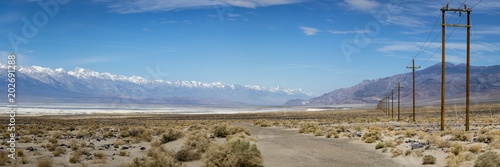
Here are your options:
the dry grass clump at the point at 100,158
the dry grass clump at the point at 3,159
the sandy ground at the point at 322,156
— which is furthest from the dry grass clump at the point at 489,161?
the dry grass clump at the point at 3,159

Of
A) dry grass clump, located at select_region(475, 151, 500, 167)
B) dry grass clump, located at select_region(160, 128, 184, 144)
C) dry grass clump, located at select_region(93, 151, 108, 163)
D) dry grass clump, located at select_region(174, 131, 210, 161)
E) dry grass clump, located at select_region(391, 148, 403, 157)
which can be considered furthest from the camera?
dry grass clump, located at select_region(160, 128, 184, 144)

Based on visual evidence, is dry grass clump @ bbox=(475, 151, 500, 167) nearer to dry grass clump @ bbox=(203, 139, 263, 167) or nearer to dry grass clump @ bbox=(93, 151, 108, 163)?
dry grass clump @ bbox=(203, 139, 263, 167)

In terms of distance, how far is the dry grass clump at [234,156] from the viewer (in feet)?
54.4

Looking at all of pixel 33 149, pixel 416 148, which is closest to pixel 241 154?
pixel 416 148

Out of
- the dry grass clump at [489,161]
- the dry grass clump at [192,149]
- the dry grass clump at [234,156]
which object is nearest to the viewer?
the dry grass clump at [489,161]

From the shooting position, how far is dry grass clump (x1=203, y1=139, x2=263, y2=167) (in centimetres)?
1658

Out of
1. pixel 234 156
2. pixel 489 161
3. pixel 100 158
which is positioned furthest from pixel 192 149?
pixel 489 161

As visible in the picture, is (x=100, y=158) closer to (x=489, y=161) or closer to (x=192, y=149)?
(x=192, y=149)

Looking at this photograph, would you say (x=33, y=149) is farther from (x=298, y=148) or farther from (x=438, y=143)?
(x=438, y=143)

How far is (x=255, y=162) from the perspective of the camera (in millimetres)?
17109

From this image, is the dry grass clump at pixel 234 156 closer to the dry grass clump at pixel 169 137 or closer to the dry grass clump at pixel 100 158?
the dry grass clump at pixel 100 158

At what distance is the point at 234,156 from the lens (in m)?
16.5

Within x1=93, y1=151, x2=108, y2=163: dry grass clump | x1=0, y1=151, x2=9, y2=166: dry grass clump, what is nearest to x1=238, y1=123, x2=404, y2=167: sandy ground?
x1=93, y1=151, x2=108, y2=163: dry grass clump

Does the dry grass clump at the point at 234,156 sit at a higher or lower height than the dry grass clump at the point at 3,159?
higher
